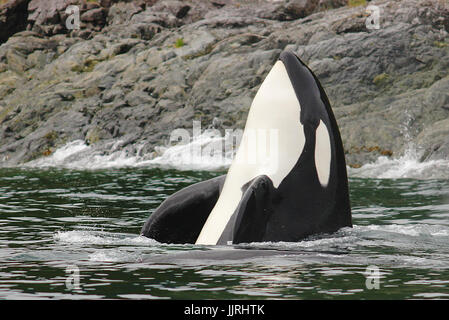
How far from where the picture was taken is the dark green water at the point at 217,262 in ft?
22.1

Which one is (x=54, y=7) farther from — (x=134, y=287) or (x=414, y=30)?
(x=134, y=287)

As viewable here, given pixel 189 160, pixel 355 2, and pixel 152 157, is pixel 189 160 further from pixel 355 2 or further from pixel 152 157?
pixel 355 2

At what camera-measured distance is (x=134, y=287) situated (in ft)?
22.5

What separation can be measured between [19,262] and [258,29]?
104 ft

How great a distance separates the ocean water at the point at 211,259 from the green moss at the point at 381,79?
50.9 ft

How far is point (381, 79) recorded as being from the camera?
3130cm

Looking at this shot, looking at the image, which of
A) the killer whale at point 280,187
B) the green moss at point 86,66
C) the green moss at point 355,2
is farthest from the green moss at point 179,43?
the killer whale at point 280,187

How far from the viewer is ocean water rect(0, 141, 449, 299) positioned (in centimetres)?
676

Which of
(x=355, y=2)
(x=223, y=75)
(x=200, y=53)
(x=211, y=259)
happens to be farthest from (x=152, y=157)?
(x=211, y=259)

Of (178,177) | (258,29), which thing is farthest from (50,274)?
(258,29)

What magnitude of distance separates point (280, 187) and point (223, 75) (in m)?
26.2

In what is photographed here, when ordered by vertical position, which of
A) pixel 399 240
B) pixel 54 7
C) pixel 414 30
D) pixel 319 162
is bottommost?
pixel 399 240

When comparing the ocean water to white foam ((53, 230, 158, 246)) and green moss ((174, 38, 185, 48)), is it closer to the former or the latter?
white foam ((53, 230, 158, 246))

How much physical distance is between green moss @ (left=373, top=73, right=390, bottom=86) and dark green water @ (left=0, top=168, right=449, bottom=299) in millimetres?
17695
